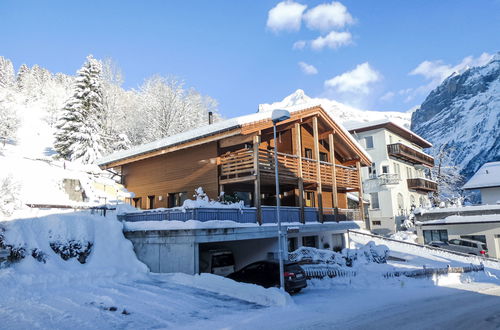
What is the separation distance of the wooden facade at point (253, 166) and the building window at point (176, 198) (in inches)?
2.7

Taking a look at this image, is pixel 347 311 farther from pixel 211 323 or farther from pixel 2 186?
pixel 2 186

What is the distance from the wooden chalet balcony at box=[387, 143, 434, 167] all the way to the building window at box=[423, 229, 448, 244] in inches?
478

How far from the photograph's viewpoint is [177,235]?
15.3 metres

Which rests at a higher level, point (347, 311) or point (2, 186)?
point (2, 186)

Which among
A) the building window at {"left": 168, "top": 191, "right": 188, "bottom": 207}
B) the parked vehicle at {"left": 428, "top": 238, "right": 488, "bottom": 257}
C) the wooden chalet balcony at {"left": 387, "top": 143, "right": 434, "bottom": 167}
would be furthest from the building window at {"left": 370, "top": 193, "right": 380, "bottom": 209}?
the building window at {"left": 168, "top": 191, "right": 188, "bottom": 207}

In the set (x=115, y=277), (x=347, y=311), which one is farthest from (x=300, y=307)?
(x=115, y=277)

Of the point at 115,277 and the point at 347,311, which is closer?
the point at 347,311

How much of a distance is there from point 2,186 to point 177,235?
8.63 metres

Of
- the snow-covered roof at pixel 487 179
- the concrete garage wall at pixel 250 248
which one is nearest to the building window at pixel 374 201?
the snow-covered roof at pixel 487 179

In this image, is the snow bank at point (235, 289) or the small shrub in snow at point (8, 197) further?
the small shrub in snow at point (8, 197)

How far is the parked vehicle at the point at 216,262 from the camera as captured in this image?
15923mm

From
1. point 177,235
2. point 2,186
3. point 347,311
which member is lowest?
point 347,311

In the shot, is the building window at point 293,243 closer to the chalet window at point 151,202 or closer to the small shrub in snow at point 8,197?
the chalet window at point 151,202

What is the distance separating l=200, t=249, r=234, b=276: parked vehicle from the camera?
15.9 metres
